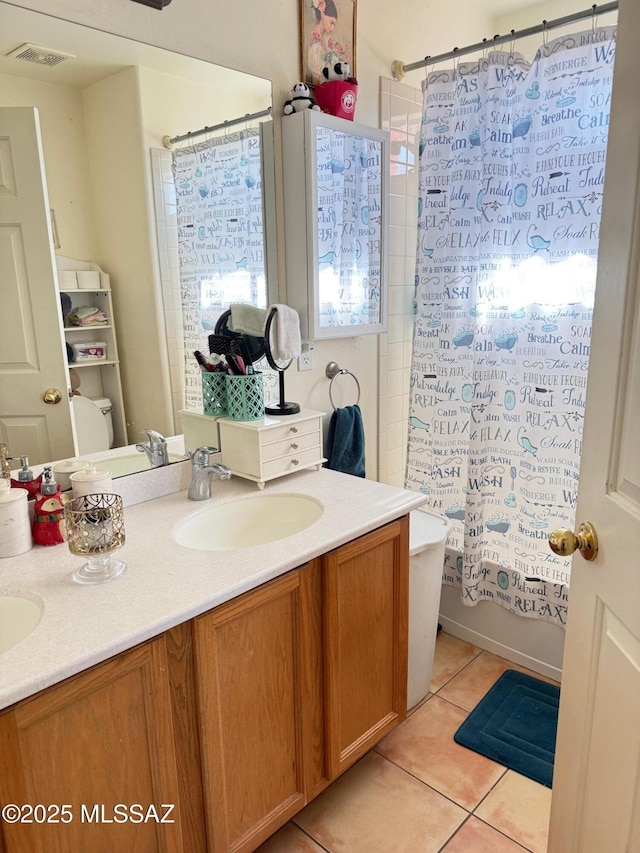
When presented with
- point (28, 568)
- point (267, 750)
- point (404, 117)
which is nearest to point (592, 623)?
point (267, 750)

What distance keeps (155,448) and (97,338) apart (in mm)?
353

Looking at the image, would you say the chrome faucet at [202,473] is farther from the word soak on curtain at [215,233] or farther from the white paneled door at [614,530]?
the white paneled door at [614,530]

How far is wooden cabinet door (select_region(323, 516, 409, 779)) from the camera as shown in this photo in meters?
1.51

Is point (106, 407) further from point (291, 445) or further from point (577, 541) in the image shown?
point (577, 541)

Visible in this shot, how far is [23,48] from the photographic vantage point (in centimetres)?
136

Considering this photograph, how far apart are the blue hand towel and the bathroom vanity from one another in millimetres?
443

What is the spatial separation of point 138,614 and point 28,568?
0.35 meters

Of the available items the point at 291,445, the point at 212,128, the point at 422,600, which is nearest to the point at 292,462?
the point at 291,445

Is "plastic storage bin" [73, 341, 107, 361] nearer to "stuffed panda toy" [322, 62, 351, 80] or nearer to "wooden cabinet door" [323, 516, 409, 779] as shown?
"wooden cabinet door" [323, 516, 409, 779]

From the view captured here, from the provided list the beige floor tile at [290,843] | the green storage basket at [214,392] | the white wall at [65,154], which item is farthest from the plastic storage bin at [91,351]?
the beige floor tile at [290,843]

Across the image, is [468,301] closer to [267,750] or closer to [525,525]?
[525,525]

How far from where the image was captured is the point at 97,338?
158cm

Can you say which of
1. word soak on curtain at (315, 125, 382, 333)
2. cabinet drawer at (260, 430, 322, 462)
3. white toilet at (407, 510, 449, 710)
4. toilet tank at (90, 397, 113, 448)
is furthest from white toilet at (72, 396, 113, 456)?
white toilet at (407, 510, 449, 710)

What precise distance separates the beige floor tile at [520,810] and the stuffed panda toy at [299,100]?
217 centimetres
